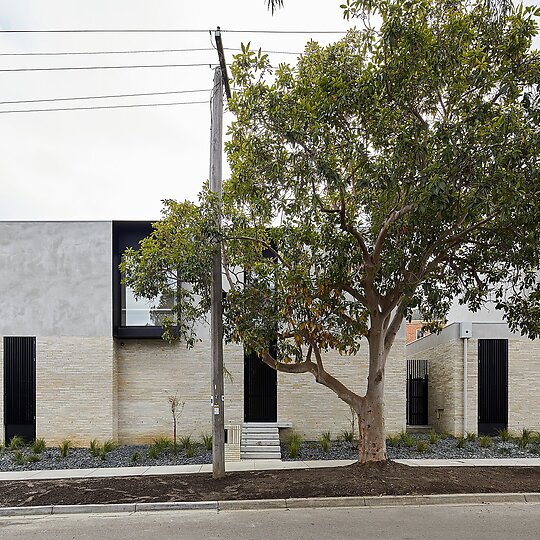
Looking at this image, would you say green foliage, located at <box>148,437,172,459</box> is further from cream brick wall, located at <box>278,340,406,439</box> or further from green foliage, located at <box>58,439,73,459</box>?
cream brick wall, located at <box>278,340,406,439</box>

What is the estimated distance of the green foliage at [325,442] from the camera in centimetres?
1554

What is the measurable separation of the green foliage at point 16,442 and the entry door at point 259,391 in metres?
5.95

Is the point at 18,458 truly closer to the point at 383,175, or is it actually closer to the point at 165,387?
the point at 165,387

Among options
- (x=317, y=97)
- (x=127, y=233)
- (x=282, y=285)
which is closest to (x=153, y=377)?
(x=127, y=233)

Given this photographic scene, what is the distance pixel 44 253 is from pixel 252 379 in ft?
21.9

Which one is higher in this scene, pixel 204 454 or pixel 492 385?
pixel 492 385

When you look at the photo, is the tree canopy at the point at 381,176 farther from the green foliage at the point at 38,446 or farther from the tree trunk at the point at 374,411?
the green foliage at the point at 38,446

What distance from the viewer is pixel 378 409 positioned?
480 inches

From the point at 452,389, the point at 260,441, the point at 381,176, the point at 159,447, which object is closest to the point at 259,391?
the point at 260,441

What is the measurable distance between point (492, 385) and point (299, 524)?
10.7m

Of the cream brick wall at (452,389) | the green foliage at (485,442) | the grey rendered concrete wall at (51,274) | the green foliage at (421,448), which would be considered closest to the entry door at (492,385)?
the cream brick wall at (452,389)

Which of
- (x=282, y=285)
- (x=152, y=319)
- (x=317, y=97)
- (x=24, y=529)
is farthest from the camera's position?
(x=152, y=319)

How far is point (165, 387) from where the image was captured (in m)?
17.3

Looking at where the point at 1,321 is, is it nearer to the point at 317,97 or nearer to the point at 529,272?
the point at 317,97
